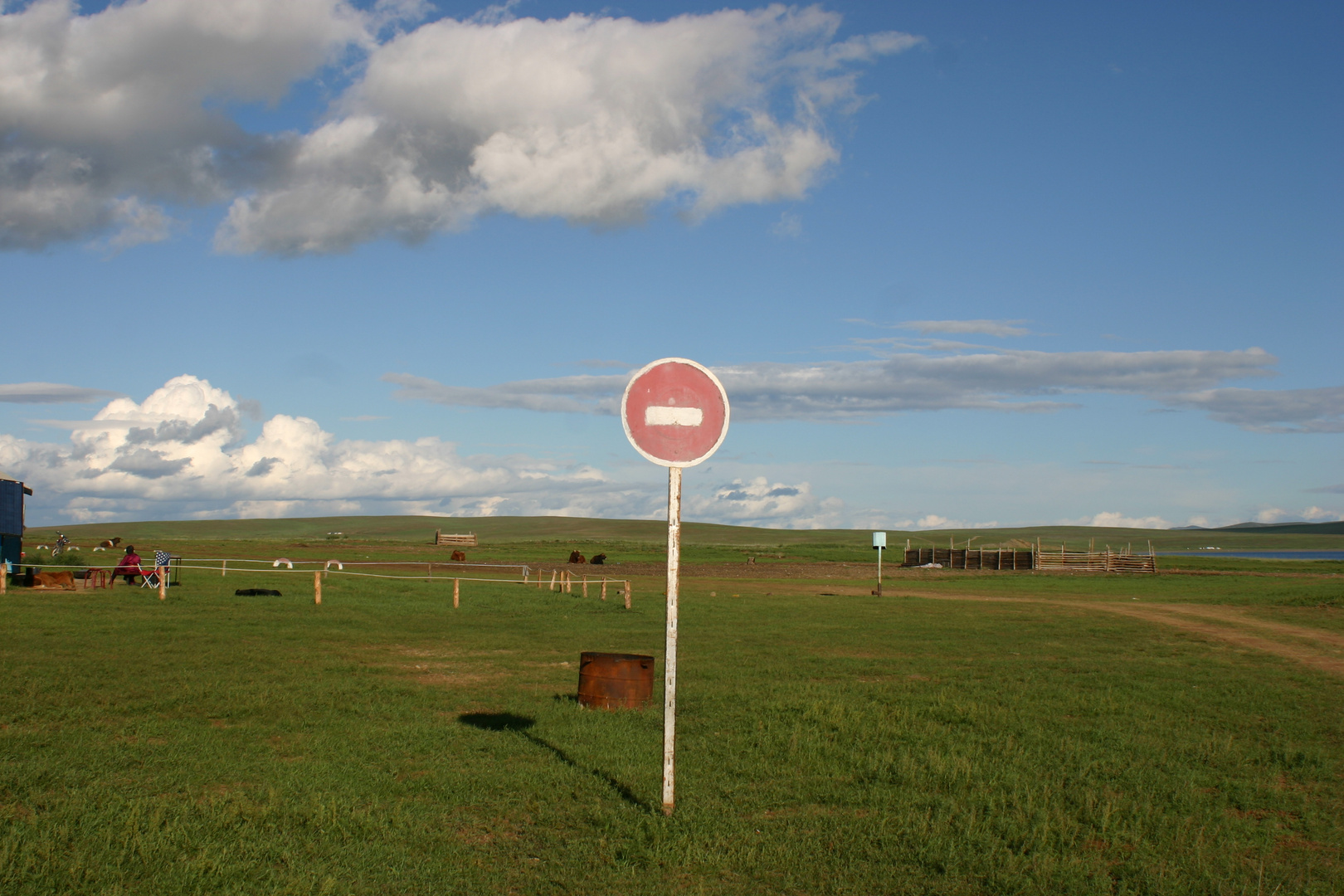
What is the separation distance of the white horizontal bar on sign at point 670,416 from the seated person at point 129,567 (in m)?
29.2

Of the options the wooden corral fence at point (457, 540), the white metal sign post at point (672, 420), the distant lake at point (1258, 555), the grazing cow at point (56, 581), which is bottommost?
the distant lake at point (1258, 555)

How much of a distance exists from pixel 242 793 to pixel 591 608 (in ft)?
72.5

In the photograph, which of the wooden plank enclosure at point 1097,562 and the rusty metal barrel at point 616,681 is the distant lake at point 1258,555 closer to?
the wooden plank enclosure at point 1097,562

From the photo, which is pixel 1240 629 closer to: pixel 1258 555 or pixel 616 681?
pixel 616 681

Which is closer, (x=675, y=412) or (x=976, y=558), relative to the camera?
(x=675, y=412)

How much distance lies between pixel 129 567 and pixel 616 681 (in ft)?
84.8

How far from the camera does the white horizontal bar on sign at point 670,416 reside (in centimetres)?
694

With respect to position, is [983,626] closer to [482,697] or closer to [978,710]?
[978,710]

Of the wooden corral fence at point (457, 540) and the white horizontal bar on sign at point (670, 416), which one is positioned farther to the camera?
the wooden corral fence at point (457, 540)

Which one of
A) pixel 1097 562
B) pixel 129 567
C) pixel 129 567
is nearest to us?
pixel 129 567

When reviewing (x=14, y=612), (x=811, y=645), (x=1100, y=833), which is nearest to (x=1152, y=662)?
(x=811, y=645)

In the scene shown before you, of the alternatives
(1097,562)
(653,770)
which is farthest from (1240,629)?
(1097,562)

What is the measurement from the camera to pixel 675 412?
274 inches

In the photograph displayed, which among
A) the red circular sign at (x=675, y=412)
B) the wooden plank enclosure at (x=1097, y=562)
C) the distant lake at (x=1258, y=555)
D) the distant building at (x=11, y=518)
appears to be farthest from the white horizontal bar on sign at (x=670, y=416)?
the distant lake at (x=1258, y=555)
